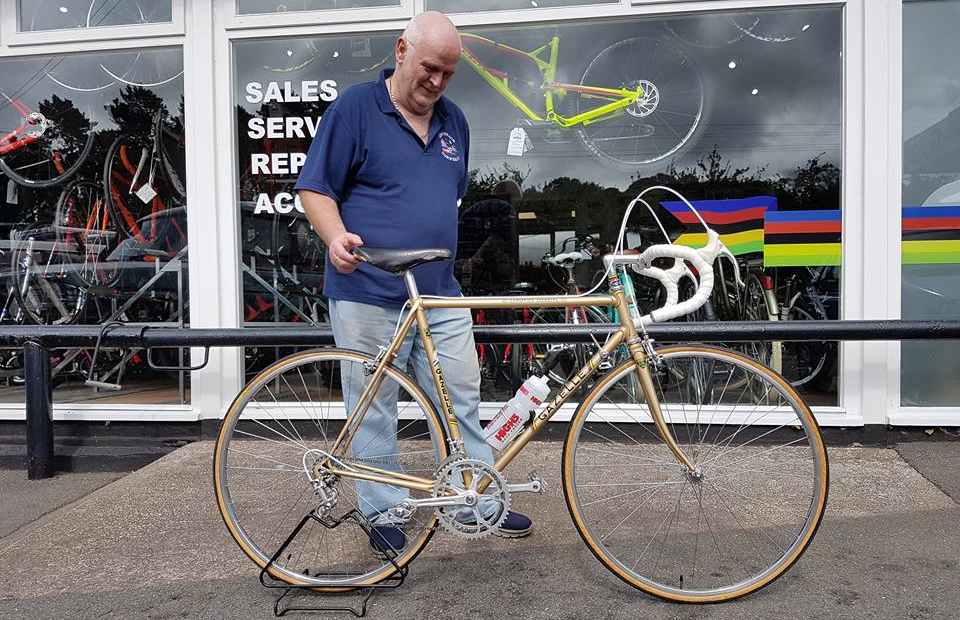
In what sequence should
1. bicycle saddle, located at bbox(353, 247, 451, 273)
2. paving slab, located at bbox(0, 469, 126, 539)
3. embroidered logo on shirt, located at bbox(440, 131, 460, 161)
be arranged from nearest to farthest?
1. bicycle saddle, located at bbox(353, 247, 451, 273)
2. embroidered logo on shirt, located at bbox(440, 131, 460, 161)
3. paving slab, located at bbox(0, 469, 126, 539)

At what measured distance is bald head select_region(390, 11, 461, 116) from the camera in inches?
87.0

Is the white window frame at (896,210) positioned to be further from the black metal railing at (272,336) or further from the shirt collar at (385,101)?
the shirt collar at (385,101)

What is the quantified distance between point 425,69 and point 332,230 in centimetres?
65

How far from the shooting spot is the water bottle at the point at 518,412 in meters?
2.22

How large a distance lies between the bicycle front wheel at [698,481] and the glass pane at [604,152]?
4.89ft

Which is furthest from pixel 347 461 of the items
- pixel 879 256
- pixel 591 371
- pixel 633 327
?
pixel 879 256

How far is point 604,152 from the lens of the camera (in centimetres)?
435

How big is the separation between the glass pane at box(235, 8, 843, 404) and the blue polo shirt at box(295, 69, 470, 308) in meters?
1.67

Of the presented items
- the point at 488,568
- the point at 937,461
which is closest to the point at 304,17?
the point at 488,568

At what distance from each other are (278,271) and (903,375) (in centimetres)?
407

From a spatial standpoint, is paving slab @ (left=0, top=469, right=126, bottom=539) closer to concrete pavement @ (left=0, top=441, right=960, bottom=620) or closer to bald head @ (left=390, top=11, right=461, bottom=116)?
concrete pavement @ (left=0, top=441, right=960, bottom=620)

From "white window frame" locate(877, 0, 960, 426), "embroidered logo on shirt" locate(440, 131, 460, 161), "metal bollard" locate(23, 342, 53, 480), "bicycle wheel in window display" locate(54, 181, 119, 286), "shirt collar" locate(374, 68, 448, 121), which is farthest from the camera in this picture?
"bicycle wheel in window display" locate(54, 181, 119, 286)

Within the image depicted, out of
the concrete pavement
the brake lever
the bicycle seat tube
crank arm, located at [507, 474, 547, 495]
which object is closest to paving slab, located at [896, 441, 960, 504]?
the concrete pavement

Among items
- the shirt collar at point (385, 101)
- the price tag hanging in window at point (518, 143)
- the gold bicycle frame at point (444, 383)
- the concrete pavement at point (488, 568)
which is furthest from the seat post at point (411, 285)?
the price tag hanging in window at point (518, 143)
